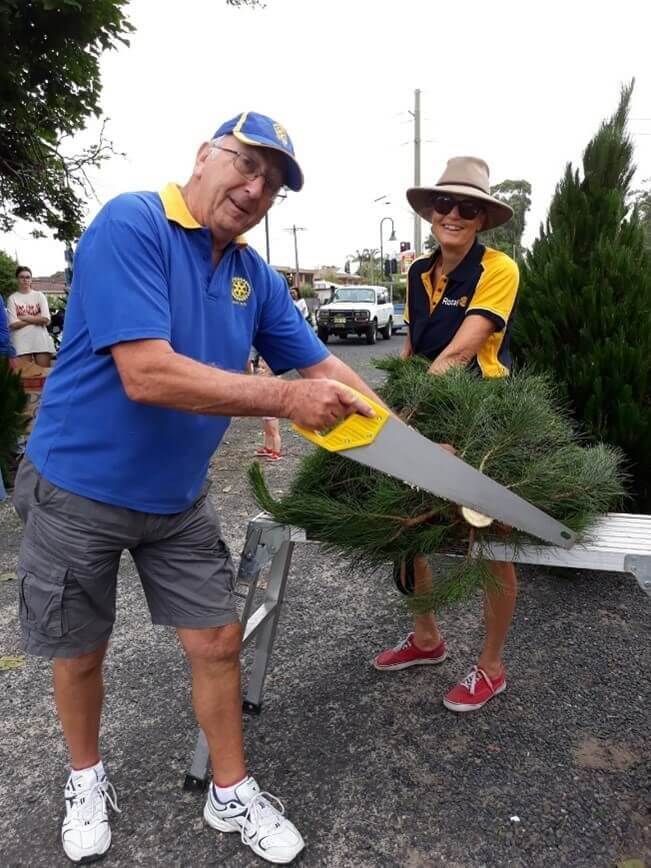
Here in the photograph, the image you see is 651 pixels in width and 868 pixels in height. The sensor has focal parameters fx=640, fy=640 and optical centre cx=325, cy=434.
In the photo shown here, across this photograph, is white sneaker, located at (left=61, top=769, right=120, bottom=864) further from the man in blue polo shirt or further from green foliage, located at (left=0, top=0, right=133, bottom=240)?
green foliage, located at (left=0, top=0, right=133, bottom=240)

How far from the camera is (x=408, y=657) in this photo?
9.27ft

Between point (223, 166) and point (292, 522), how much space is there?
1.05 meters

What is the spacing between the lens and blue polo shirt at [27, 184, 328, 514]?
1495 mm

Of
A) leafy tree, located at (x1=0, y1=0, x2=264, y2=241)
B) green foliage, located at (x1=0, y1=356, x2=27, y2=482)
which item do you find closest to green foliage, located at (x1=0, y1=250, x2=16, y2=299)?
leafy tree, located at (x1=0, y1=0, x2=264, y2=241)

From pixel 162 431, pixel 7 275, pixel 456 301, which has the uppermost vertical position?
pixel 456 301

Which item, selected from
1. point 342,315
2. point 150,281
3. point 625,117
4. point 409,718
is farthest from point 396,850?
point 342,315

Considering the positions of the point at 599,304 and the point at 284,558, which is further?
the point at 599,304

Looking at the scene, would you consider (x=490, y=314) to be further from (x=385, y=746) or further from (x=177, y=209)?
(x=385, y=746)

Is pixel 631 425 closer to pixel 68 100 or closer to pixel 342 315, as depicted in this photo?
pixel 68 100

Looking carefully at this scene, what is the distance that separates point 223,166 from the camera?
1.68 m

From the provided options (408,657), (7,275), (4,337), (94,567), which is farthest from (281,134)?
(7,275)

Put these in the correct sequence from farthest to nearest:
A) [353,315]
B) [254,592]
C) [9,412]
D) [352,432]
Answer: [353,315]
[9,412]
[254,592]
[352,432]

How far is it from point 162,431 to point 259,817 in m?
1.18

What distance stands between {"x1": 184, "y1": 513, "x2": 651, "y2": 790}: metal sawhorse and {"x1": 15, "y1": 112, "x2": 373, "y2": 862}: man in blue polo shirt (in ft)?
0.52
